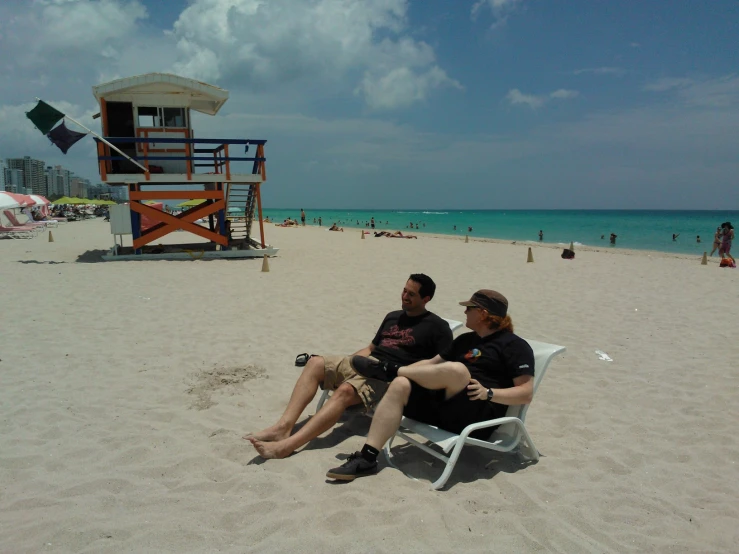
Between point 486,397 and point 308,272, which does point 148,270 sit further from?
point 486,397

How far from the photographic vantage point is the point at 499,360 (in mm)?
3557

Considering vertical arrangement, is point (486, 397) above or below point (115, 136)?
below

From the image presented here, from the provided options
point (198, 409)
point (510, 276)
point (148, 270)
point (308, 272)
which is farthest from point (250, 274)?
point (198, 409)

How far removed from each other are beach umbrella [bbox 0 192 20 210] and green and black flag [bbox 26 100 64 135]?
35.5 feet

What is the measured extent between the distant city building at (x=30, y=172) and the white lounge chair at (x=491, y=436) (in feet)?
452

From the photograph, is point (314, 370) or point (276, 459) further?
point (314, 370)

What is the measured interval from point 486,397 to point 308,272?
9.71 metres

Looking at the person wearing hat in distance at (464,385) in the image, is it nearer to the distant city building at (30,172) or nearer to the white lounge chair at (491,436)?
the white lounge chair at (491,436)

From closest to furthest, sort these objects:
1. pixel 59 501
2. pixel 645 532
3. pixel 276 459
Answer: pixel 645 532 < pixel 59 501 < pixel 276 459

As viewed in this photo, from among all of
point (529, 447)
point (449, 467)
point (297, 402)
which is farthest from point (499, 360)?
point (297, 402)

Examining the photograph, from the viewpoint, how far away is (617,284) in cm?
1170

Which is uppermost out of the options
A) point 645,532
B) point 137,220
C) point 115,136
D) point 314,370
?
point 115,136

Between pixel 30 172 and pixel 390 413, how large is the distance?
474 feet

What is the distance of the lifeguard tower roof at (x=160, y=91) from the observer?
14.3 m
